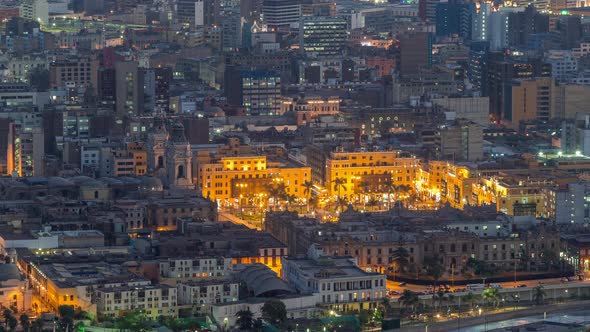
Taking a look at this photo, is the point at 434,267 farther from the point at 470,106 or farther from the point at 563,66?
the point at 563,66

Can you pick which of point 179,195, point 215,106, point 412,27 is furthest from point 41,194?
point 412,27

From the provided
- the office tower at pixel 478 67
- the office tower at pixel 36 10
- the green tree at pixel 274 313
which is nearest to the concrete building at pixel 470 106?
the office tower at pixel 478 67

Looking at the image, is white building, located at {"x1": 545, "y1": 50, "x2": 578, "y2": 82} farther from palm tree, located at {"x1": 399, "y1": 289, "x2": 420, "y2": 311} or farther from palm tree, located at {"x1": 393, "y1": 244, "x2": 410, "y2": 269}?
palm tree, located at {"x1": 399, "y1": 289, "x2": 420, "y2": 311}

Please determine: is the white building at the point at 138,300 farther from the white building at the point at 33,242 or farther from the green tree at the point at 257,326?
the white building at the point at 33,242

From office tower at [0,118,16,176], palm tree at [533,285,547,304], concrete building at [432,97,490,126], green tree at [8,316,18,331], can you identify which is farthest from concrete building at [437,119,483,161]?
green tree at [8,316,18,331]

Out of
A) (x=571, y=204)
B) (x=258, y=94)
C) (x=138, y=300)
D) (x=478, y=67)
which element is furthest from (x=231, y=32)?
(x=138, y=300)
